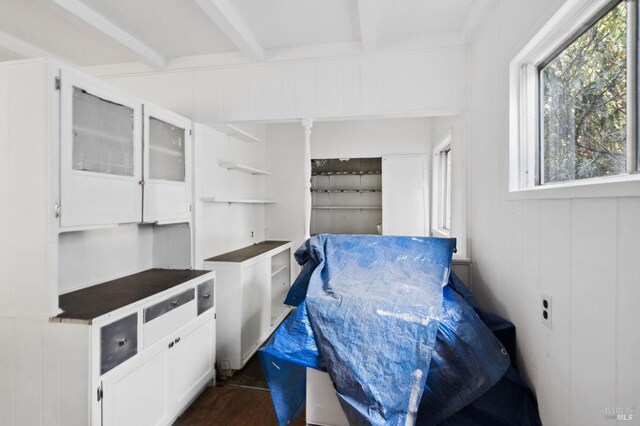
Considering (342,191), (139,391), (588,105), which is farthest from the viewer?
(342,191)

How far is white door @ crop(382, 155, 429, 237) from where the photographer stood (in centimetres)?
405

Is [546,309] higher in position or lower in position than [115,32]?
lower

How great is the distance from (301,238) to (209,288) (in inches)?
79.5

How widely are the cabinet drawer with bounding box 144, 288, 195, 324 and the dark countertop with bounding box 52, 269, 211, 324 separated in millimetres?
77

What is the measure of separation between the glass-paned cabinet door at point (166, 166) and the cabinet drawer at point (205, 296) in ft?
1.89

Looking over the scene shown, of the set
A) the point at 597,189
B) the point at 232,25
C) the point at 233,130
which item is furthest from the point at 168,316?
the point at 597,189

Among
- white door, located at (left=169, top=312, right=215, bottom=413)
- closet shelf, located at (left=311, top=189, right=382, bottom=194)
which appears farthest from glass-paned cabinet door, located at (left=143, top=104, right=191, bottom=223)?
closet shelf, located at (left=311, top=189, right=382, bottom=194)

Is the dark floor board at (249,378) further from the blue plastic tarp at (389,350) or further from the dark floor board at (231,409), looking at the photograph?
the blue plastic tarp at (389,350)

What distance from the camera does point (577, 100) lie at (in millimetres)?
1257

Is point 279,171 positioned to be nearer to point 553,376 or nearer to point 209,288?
point 209,288

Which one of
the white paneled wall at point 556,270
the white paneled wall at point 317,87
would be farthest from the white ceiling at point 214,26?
the white paneled wall at point 556,270

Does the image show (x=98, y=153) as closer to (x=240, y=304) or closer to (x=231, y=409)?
(x=240, y=304)

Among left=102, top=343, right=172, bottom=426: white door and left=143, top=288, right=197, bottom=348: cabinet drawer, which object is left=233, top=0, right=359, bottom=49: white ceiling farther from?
left=102, top=343, right=172, bottom=426: white door

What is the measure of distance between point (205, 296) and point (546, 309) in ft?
7.01
